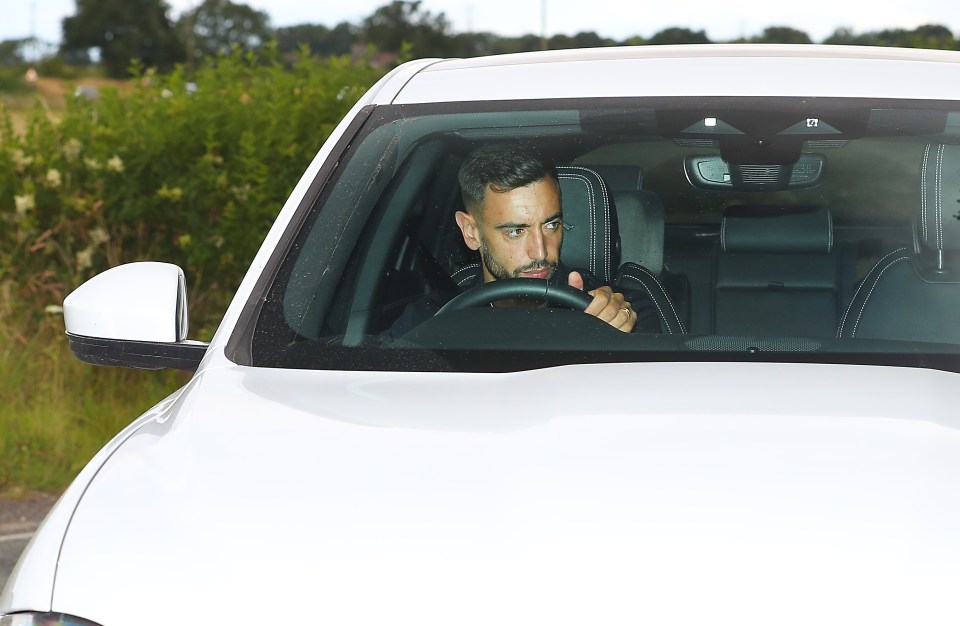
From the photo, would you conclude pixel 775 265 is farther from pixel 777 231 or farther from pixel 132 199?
pixel 132 199

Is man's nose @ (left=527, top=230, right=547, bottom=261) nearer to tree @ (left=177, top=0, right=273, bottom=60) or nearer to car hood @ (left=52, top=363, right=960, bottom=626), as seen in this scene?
car hood @ (left=52, top=363, right=960, bottom=626)

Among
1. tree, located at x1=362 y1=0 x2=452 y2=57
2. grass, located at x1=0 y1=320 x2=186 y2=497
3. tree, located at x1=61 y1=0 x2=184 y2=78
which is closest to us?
grass, located at x1=0 y1=320 x2=186 y2=497

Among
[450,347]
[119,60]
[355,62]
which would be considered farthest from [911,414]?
[119,60]

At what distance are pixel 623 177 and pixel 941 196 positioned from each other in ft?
2.41

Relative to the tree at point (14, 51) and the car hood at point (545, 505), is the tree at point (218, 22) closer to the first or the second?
the tree at point (14, 51)

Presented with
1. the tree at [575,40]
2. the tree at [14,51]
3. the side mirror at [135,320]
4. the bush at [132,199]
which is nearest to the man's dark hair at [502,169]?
the side mirror at [135,320]

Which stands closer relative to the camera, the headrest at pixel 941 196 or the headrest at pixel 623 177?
the headrest at pixel 941 196

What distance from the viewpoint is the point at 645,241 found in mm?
3051

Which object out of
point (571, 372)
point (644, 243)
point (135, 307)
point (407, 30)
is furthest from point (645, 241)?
point (407, 30)

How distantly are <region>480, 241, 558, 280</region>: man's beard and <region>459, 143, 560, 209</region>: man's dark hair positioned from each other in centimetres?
12

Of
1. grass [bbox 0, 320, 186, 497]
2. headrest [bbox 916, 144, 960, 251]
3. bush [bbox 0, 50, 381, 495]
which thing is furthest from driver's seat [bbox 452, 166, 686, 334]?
bush [bbox 0, 50, 381, 495]

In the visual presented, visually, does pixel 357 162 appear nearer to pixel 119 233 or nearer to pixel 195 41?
pixel 119 233

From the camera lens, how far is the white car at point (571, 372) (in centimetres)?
170

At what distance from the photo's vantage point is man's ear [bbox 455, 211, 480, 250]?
9.95ft
